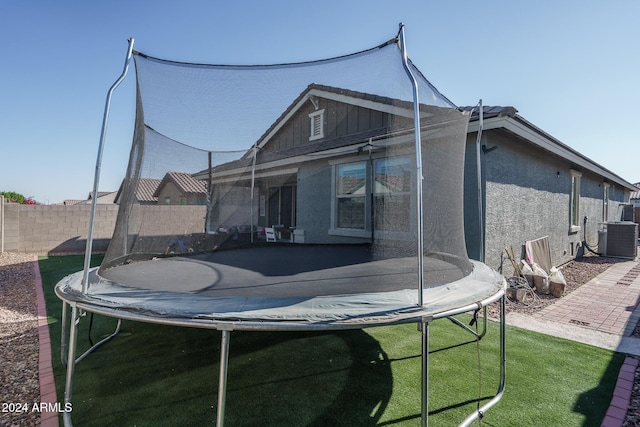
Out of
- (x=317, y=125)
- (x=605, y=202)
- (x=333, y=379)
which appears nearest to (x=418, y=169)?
(x=333, y=379)

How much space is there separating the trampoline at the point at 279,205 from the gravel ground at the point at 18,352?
27cm

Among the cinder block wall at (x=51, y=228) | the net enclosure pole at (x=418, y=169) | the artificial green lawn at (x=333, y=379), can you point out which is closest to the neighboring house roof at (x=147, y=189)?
the artificial green lawn at (x=333, y=379)

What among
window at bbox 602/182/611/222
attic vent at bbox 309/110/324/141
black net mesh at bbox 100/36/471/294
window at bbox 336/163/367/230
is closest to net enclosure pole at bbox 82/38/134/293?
black net mesh at bbox 100/36/471/294

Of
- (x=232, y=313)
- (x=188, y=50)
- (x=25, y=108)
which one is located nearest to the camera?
(x=232, y=313)

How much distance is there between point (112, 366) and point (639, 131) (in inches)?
410

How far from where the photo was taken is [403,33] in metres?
1.54

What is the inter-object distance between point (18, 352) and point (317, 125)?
3.12 metres

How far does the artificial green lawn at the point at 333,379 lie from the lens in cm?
178

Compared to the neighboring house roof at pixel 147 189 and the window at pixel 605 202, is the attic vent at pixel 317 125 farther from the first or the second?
the window at pixel 605 202

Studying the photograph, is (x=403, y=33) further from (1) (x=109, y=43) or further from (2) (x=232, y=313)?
(1) (x=109, y=43)

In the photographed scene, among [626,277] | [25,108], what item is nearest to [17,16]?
[25,108]

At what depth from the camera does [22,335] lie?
114 inches

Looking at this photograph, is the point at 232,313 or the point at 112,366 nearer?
the point at 232,313

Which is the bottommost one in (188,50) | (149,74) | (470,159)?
(470,159)
